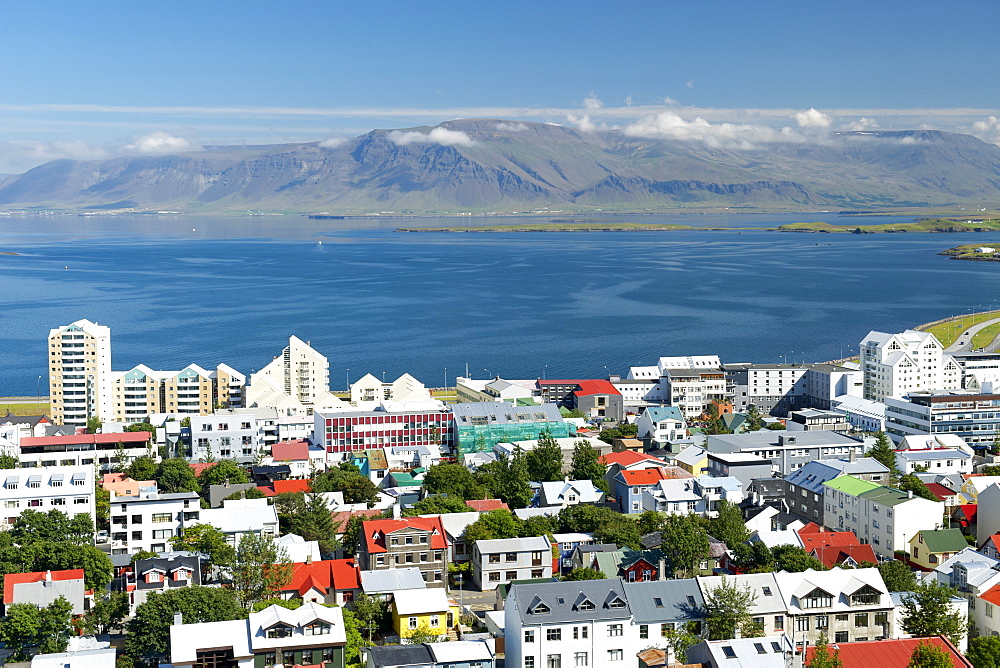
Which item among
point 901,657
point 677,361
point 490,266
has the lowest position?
point 901,657

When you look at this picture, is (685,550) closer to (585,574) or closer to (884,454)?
(585,574)

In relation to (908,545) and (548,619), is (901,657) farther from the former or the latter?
(908,545)

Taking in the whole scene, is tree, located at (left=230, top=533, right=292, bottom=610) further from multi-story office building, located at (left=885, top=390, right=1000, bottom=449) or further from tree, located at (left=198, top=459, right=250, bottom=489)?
multi-story office building, located at (left=885, top=390, right=1000, bottom=449)

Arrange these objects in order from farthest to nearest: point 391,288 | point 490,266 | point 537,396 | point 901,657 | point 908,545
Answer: point 490,266 < point 391,288 < point 537,396 < point 908,545 < point 901,657

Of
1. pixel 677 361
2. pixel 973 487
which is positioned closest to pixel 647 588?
pixel 973 487

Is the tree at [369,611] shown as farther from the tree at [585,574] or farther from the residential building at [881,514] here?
the residential building at [881,514]

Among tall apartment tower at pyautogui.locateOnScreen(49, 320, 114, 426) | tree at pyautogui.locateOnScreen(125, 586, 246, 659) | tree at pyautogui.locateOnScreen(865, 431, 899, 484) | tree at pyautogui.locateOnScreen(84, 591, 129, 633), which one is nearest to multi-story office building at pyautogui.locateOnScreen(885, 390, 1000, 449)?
tree at pyautogui.locateOnScreen(865, 431, 899, 484)

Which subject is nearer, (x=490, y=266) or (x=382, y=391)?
(x=382, y=391)
